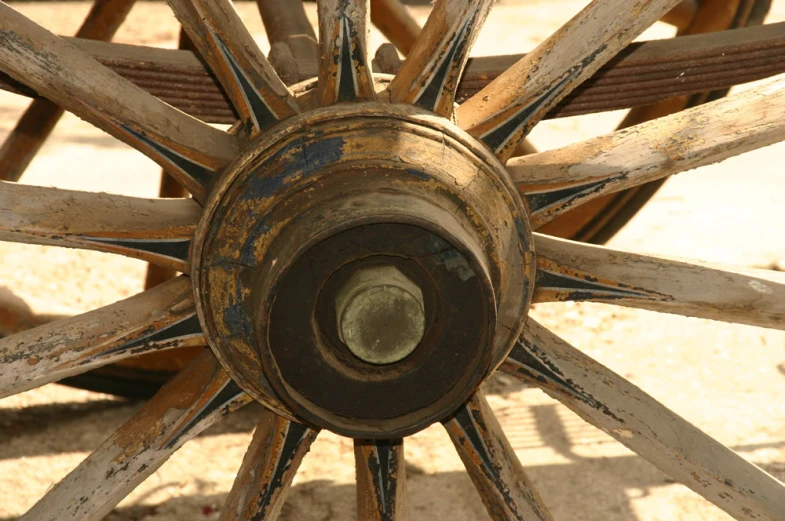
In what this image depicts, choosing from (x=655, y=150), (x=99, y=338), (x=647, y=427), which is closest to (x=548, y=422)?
(x=647, y=427)

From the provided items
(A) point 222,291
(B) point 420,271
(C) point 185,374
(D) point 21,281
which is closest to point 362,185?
(B) point 420,271

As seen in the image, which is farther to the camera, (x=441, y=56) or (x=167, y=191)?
(x=167, y=191)

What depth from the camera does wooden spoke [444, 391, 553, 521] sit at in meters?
1.83

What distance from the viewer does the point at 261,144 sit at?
1.65 meters

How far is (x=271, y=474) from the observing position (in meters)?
1.82

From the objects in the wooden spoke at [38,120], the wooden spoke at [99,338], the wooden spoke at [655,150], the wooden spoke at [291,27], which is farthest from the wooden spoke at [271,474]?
the wooden spoke at [38,120]

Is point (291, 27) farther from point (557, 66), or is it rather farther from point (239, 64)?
point (557, 66)

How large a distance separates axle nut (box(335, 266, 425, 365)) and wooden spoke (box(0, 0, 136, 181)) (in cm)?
171

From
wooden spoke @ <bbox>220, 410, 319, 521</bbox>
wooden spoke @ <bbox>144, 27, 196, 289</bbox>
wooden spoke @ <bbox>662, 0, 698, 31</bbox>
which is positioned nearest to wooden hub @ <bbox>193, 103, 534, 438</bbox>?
wooden spoke @ <bbox>220, 410, 319, 521</bbox>

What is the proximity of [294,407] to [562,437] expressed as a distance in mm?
1563

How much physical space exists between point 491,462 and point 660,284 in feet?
1.45

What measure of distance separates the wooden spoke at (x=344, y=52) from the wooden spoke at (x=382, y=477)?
627mm

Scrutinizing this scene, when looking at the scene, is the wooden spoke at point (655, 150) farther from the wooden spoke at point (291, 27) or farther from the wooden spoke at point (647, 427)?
the wooden spoke at point (291, 27)

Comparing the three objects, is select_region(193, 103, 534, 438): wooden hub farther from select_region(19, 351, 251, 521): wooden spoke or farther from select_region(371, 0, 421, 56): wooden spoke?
select_region(371, 0, 421, 56): wooden spoke
